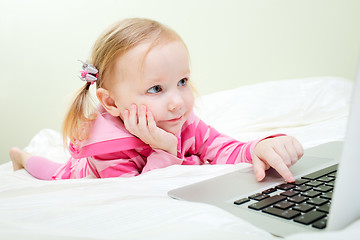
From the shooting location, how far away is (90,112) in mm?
966

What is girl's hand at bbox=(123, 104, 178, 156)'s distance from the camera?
Answer: 814 mm

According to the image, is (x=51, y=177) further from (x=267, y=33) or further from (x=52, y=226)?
(x=267, y=33)

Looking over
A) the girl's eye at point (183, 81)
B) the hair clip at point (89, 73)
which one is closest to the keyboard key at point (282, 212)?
the girl's eye at point (183, 81)

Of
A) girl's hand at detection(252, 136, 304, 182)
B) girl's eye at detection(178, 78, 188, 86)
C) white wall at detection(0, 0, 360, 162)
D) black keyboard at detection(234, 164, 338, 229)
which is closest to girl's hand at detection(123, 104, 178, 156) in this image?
girl's eye at detection(178, 78, 188, 86)

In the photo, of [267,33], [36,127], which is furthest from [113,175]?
[36,127]

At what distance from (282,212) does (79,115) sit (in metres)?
0.71

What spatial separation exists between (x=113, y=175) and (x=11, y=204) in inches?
14.3

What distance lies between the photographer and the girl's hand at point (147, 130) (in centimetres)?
81

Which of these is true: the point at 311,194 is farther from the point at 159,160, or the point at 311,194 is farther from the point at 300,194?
the point at 159,160

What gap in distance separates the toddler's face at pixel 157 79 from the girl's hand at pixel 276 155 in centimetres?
23

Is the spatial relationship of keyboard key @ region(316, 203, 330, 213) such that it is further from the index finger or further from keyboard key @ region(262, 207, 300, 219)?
the index finger

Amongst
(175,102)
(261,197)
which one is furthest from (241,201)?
(175,102)

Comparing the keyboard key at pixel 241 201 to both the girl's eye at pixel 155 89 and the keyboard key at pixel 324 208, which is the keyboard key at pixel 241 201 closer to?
the keyboard key at pixel 324 208

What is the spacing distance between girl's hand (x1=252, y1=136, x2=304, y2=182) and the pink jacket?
0.10 metres
